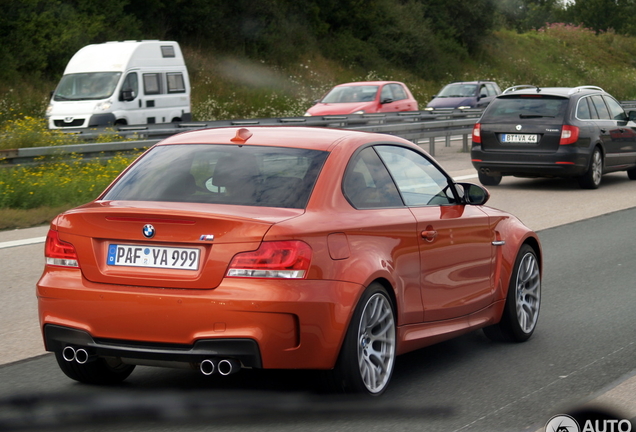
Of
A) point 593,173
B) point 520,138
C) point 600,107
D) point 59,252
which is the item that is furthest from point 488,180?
point 59,252

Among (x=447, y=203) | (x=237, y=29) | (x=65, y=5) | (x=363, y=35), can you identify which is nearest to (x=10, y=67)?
(x=65, y=5)

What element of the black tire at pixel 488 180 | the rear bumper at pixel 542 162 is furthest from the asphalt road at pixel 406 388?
the black tire at pixel 488 180

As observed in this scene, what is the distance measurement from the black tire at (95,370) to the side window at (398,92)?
82.7 ft

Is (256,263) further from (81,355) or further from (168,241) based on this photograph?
(81,355)

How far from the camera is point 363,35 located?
190 feet

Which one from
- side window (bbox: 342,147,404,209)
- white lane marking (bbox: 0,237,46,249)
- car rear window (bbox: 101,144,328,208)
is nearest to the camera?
car rear window (bbox: 101,144,328,208)

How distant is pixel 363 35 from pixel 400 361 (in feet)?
172

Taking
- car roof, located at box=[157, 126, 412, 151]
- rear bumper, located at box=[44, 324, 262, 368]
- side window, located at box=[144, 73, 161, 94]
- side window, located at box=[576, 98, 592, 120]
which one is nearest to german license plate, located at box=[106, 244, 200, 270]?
rear bumper, located at box=[44, 324, 262, 368]

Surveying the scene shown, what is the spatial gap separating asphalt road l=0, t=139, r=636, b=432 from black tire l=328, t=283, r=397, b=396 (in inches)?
4.2

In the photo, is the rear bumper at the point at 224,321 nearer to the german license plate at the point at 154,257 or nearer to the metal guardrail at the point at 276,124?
the german license plate at the point at 154,257

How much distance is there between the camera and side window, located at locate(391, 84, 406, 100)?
30705 mm

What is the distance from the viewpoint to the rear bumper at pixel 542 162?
58.2 feet

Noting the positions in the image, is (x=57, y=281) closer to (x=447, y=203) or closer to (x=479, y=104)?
(x=447, y=203)

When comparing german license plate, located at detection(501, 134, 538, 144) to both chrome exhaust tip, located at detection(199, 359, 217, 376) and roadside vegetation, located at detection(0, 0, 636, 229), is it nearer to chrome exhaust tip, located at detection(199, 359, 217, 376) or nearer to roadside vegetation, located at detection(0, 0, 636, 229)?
roadside vegetation, located at detection(0, 0, 636, 229)
